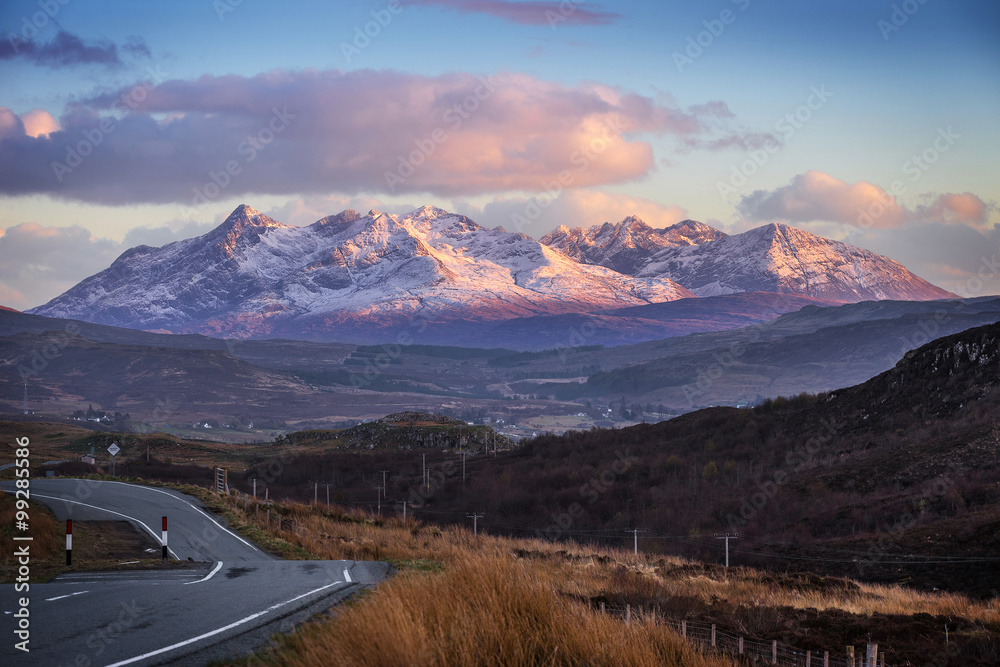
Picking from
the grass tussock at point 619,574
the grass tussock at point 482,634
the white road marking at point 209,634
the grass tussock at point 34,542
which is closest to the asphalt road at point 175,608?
the white road marking at point 209,634

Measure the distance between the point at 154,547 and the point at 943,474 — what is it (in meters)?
45.8

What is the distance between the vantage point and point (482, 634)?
7.88 metres

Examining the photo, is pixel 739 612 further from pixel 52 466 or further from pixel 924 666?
pixel 52 466

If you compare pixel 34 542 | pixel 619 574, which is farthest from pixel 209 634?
pixel 619 574

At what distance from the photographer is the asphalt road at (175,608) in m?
9.48

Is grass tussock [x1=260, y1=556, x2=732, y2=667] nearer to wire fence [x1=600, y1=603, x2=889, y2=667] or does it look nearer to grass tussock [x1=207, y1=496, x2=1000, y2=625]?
grass tussock [x1=207, y1=496, x2=1000, y2=625]

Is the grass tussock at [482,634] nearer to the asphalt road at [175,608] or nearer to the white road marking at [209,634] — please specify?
the white road marking at [209,634]

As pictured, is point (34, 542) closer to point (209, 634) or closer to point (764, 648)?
point (209, 634)

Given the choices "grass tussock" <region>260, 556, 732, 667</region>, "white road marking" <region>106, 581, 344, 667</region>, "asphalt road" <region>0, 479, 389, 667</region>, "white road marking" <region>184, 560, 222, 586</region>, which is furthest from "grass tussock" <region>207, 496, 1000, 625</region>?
"grass tussock" <region>260, 556, 732, 667</region>

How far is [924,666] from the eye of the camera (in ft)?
44.6

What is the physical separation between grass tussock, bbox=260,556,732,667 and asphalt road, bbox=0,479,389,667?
1.76 meters

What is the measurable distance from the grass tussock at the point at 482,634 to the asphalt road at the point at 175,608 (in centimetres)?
176

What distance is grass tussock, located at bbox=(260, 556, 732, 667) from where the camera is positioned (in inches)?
299

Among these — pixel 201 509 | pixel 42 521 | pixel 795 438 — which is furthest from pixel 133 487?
pixel 795 438
